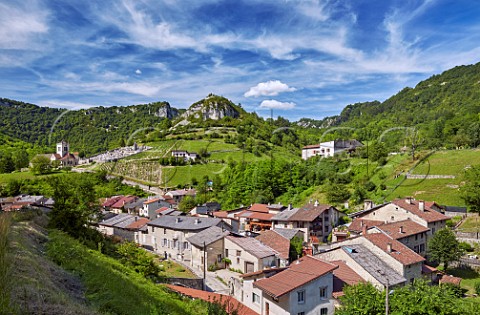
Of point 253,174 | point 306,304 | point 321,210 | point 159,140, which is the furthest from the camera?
point 159,140

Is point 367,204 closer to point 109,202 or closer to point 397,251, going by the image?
point 397,251

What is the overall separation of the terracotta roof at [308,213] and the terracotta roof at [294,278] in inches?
623

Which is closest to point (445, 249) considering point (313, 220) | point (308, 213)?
point (313, 220)

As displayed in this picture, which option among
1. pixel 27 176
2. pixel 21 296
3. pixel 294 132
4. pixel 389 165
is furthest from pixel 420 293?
pixel 294 132

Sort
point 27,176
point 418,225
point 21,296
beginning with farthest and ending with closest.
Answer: point 27,176, point 418,225, point 21,296

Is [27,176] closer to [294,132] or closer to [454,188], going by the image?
[454,188]

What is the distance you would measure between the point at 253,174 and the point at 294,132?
65905 millimetres

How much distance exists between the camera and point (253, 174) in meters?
62.3

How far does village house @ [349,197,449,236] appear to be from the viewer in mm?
31031

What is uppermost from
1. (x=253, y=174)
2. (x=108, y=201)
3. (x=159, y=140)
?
(x=159, y=140)

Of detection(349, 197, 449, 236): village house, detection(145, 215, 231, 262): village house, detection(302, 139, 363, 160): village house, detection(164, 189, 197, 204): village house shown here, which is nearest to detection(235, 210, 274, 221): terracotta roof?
detection(145, 215, 231, 262): village house

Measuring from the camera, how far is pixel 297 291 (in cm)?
1722

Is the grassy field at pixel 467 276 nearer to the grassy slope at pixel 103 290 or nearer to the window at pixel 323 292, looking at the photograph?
the window at pixel 323 292

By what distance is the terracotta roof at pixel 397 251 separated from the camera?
21078mm
